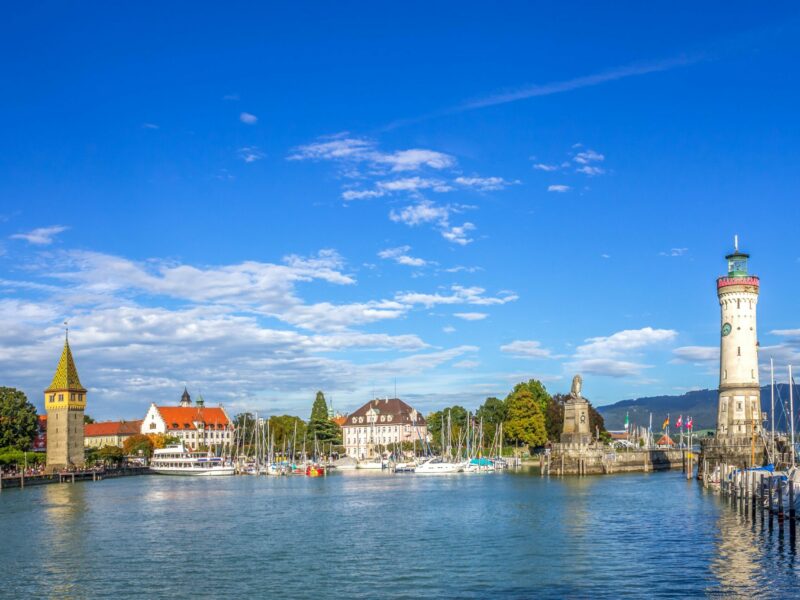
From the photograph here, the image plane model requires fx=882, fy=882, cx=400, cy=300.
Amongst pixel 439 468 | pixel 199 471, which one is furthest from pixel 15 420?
pixel 439 468

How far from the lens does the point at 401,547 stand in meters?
47.0

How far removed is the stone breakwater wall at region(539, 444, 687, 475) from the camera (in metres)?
107

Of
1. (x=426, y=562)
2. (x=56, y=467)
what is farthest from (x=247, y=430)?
(x=426, y=562)

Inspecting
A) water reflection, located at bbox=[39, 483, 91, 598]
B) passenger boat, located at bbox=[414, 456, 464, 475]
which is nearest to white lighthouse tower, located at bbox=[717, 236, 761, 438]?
passenger boat, located at bbox=[414, 456, 464, 475]

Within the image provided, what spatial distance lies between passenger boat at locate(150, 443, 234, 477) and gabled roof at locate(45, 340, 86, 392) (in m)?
21.4

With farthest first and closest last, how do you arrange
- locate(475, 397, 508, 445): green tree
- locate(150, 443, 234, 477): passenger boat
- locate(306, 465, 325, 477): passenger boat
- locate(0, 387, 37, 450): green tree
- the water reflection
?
locate(475, 397, 508, 445): green tree < locate(150, 443, 234, 477): passenger boat < locate(306, 465, 325, 477): passenger boat < locate(0, 387, 37, 450): green tree < the water reflection

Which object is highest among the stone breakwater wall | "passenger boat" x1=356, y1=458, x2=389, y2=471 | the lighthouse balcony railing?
the lighthouse balcony railing

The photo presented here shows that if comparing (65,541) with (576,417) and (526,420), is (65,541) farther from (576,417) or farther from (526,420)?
(526,420)

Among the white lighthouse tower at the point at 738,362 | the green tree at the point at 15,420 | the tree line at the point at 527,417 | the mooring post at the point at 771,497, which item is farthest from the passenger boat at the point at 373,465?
the mooring post at the point at 771,497

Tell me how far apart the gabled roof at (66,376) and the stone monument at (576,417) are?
71.9m

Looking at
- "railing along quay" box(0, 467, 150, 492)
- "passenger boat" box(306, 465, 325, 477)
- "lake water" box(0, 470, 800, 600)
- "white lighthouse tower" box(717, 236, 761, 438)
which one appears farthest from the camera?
"passenger boat" box(306, 465, 325, 477)

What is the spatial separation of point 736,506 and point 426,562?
1100 inches

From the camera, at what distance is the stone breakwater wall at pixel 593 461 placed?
107250 mm

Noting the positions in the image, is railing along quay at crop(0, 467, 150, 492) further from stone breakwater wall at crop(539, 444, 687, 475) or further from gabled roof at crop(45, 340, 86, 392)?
stone breakwater wall at crop(539, 444, 687, 475)
